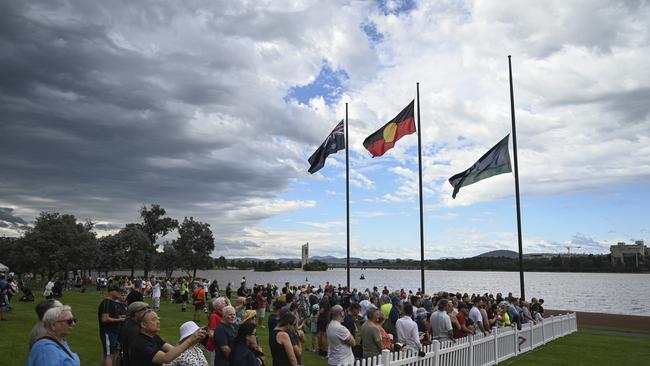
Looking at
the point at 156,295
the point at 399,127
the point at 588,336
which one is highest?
the point at 399,127

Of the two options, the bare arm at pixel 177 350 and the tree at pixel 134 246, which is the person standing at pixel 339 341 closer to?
the bare arm at pixel 177 350

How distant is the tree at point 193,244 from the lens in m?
77.9

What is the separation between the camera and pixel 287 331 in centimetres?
638

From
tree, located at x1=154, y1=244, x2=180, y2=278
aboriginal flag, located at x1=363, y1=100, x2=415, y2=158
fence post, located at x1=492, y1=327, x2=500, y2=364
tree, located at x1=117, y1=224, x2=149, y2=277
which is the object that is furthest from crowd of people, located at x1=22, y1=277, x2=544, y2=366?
tree, located at x1=154, y1=244, x2=180, y2=278

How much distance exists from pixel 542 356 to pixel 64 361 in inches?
593

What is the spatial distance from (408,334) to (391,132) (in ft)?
41.9

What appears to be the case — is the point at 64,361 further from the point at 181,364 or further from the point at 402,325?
the point at 402,325

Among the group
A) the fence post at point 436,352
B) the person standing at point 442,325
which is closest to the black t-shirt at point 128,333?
the fence post at point 436,352

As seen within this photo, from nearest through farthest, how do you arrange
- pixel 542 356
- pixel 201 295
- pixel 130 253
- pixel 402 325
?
pixel 402 325
pixel 542 356
pixel 201 295
pixel 130 253

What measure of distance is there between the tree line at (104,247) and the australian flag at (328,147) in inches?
1463

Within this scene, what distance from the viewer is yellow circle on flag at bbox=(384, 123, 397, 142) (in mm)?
20484

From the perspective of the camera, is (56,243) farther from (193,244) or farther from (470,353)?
(470,353)

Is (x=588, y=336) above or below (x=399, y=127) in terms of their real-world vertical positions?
below

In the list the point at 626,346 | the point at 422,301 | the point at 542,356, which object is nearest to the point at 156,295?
the point at 422,301
